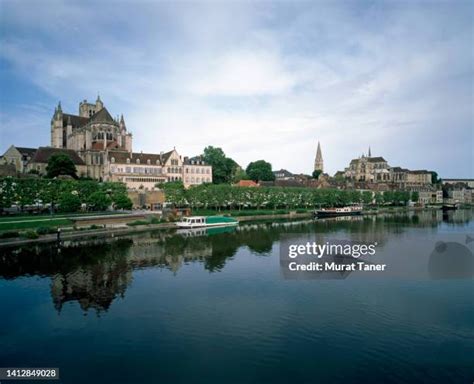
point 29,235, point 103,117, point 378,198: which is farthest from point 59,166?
point 378,198

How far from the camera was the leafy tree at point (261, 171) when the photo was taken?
123 metres

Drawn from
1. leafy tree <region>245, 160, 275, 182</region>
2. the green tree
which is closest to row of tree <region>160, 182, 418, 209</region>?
the green tree

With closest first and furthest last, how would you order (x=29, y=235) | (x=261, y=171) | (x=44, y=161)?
(x=29, y=235) → (x=44, y=161) → (x=261, y=171)

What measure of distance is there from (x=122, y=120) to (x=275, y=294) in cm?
9214

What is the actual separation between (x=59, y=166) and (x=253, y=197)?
42578 millimetres

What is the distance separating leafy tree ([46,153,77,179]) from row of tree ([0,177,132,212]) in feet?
48.8

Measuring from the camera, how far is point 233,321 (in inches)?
731

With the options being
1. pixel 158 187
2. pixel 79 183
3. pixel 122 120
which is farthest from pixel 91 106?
pixel 79 183

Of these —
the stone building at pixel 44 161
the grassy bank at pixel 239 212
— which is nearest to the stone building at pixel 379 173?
the grassy bank at pixel 239 212

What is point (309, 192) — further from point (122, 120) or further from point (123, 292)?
point (123, 292)

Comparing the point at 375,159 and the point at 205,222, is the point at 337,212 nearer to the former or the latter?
the point at 205,222

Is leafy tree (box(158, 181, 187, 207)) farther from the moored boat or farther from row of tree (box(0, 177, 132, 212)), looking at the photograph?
the moored boat

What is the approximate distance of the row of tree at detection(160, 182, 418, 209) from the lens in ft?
251

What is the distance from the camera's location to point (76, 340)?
16.6m
